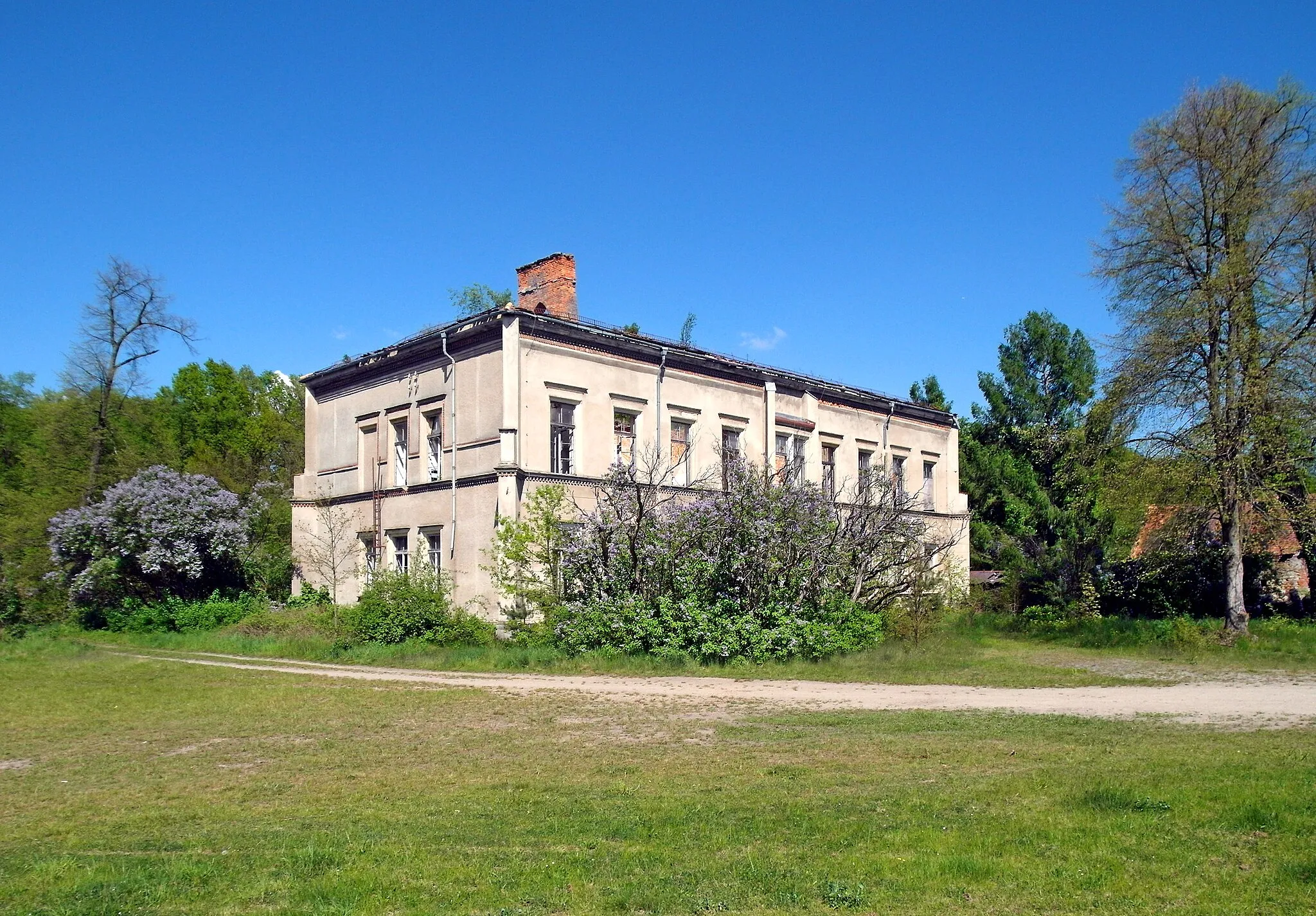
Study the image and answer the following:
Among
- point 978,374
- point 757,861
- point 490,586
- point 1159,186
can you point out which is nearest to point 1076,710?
point 757,861

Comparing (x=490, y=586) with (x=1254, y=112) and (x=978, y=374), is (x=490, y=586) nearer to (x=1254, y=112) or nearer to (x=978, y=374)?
(x=1254, y=112)

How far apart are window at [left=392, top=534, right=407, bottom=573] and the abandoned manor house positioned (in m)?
0.04

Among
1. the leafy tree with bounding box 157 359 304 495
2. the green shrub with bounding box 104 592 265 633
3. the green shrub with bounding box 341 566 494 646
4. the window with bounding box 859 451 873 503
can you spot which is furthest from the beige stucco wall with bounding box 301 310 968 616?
the leafy tree with bounding box 157 359 304 495

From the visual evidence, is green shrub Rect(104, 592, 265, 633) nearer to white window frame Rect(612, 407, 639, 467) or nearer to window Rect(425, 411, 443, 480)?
window Rect(425, 411, 443, 480)

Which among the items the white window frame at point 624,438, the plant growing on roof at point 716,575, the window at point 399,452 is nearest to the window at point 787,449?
the white window frame at point 624,438

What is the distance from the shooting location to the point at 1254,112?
24.8 meters

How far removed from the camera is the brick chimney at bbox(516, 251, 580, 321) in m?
29.6

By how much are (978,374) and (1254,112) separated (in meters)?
18.7

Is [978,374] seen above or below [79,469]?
above

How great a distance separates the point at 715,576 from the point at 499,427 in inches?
272

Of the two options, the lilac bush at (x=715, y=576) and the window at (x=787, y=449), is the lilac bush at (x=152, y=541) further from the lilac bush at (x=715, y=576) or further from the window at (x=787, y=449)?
the window at (x=787, y=449)

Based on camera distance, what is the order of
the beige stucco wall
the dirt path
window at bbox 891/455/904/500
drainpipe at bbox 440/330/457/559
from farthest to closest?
window at bbox 891/455/904/500 → drainpipe at bbox 440/330/457/559 → the beige stucco wall → the dirt path

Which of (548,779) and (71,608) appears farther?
(71,608)

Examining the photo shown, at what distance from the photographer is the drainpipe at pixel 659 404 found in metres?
28.8
